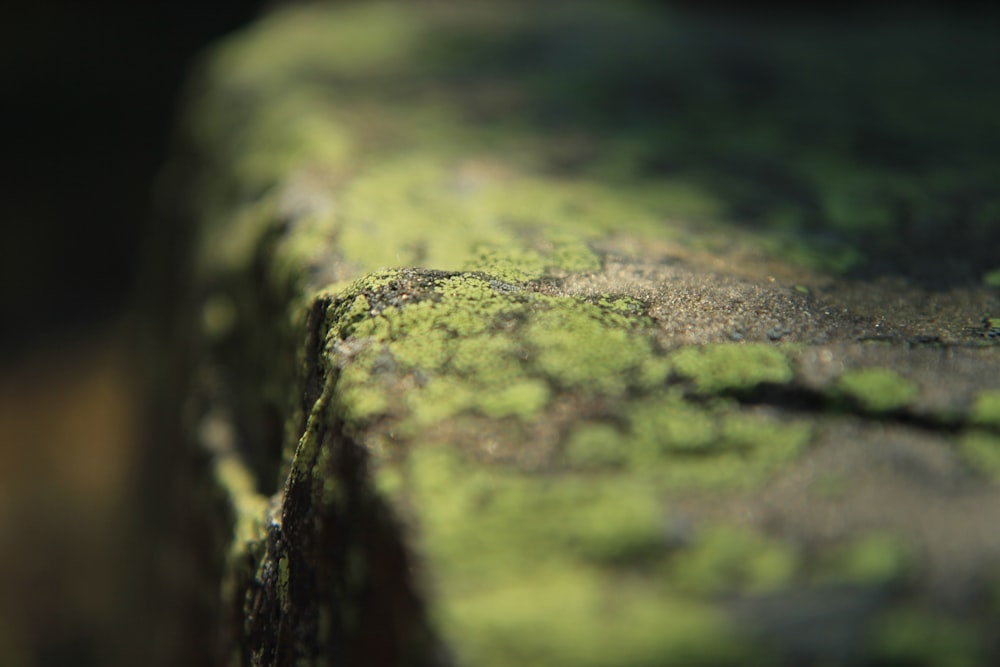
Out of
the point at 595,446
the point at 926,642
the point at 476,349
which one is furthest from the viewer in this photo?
the point at 476,349

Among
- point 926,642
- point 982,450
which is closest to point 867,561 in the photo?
point 926,642

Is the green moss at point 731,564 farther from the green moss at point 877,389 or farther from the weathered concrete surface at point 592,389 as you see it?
the green moss at point 877,389

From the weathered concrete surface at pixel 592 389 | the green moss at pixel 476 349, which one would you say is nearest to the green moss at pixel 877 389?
the weathered concrete surface at pixel 592 389

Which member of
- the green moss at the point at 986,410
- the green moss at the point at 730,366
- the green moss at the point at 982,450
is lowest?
the green moss at the point at 730,366

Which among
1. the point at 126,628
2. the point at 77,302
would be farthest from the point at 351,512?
the point at 77,302

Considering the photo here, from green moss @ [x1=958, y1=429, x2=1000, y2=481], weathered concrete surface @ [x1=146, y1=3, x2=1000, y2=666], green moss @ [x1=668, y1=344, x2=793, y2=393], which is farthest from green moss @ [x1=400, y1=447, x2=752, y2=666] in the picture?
green moss @ [x1=958, y1=429, x2=1000, y2=481]

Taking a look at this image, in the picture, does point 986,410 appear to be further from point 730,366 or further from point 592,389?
point 592,389

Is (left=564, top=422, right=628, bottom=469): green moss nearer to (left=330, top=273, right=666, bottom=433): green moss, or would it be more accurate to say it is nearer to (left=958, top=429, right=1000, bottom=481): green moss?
(left=330, top=273, right=666, bottom=433): green moss
